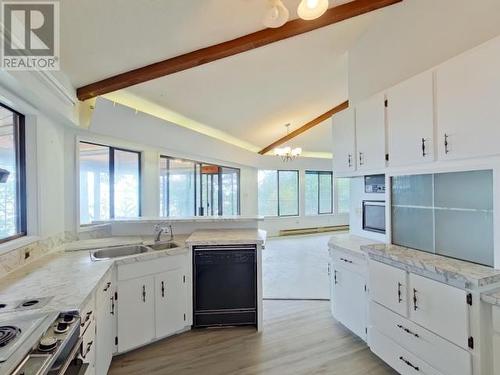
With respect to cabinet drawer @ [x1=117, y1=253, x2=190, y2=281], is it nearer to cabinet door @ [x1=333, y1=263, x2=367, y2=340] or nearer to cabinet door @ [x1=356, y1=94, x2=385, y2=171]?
cabinet door @ [x1=333, y1=263, x2=367, y2=340]

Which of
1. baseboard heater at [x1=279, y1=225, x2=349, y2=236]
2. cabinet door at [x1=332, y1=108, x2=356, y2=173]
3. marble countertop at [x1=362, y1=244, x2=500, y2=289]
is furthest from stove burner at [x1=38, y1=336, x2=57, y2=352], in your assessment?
baseboard heater at [x1=279, y1=225, x2=349, y2=236]

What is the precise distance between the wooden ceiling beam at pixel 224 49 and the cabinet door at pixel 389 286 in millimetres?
2461

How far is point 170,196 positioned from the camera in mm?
5922

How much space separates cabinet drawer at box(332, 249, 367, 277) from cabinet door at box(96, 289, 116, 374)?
2.28 metres

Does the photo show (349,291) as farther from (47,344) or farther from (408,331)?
(47,344)

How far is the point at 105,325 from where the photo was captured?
222 centimetres

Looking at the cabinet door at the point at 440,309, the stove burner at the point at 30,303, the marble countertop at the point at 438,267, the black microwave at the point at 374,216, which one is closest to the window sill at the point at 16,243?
the stove burner at the point at 30,303

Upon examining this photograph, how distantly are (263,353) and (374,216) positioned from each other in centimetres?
194

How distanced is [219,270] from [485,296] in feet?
7.49

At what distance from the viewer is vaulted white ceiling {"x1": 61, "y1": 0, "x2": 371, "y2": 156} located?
2.17 meters

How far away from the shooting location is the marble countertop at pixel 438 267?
5.83 ft

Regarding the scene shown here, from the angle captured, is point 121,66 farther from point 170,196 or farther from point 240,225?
point 170,196

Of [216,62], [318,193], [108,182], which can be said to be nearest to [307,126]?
[318,193]

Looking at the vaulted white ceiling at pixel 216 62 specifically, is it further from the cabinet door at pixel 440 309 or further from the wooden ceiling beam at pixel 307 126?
the cabinet door at pixel 440 309
